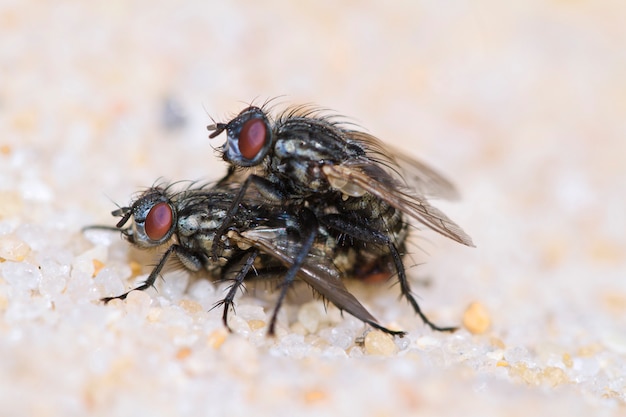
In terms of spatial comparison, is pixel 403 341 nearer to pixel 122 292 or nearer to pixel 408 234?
pixel 408 234

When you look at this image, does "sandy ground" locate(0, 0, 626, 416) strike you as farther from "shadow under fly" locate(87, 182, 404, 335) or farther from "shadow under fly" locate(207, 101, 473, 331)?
"shadow under fly" locate(207, 101, 473, 331)

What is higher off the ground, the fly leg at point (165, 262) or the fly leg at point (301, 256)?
the fly leg at point (301, 256)

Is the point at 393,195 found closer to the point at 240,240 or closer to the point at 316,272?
the point at 316,272

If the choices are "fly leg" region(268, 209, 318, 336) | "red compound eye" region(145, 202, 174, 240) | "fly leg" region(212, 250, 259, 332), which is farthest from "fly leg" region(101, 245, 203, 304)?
"fly leg" region(268, 209, 318, 336)

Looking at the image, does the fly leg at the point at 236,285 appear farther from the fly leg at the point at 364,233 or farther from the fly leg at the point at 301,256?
the fly leg at the point at 364,233

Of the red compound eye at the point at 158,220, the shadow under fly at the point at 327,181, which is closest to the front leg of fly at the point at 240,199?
the shadow under fly at the point at 327,181

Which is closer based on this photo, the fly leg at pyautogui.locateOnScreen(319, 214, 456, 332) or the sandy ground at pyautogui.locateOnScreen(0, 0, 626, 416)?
→ the sandy ground at pyautogui.locateOnScreen(0, 0, 626, 416)
